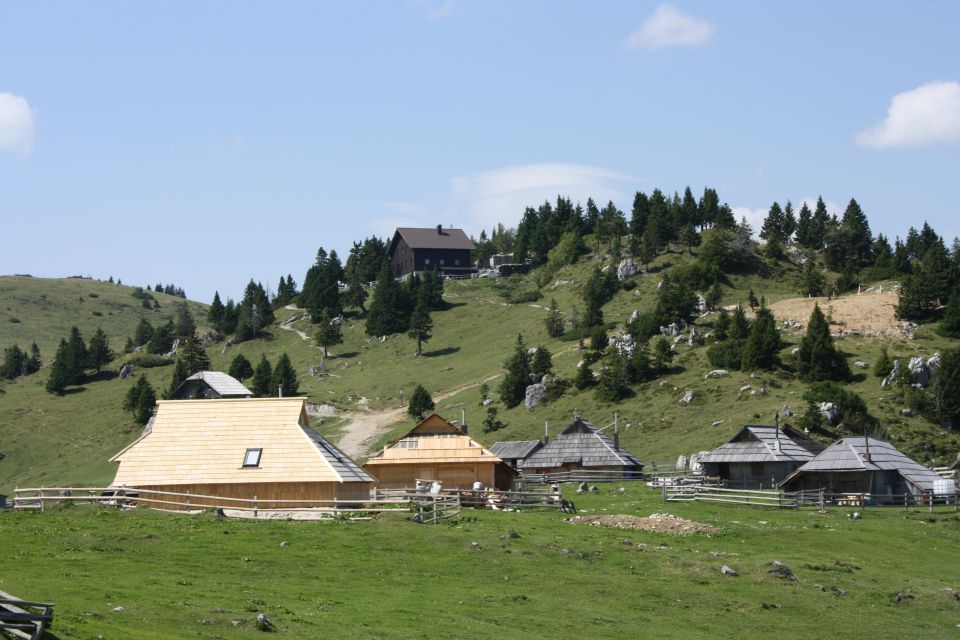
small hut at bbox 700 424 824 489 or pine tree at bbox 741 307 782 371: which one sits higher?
pine tree at bbox 741 307 782 371

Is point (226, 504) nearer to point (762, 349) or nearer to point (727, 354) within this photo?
point (762, 349)

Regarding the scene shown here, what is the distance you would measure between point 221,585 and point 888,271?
120658 millimetres

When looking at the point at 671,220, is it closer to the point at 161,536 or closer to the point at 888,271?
the point at 888,271

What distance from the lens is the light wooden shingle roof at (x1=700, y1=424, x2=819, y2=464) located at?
73.1 m

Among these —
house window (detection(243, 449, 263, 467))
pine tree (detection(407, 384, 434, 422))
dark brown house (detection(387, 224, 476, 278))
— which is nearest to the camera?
house window (detection(243, 449, 263, 467))

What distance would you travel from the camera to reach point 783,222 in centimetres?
16500

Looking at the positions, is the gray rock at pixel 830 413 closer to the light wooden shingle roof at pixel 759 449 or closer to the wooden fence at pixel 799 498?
the light wooden shingle roof at pixel 759 449

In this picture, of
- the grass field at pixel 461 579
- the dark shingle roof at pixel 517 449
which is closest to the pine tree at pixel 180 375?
the dark shingle roof at pixel 517 449

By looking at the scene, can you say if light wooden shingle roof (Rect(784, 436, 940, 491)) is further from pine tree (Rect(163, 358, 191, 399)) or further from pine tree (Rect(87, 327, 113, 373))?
pine tree (Rect(87, 327, 113, 373))

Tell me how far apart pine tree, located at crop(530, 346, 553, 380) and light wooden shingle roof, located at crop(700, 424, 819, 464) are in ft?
136

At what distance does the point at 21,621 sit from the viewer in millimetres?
19562

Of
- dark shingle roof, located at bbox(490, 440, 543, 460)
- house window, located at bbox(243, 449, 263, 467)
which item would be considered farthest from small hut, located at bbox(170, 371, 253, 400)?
house window, located at bbox(243, 449, 263, 467)

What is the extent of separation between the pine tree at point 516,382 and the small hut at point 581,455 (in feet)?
89.5

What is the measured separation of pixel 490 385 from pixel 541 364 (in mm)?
7381
